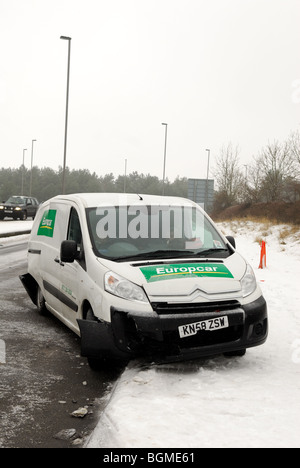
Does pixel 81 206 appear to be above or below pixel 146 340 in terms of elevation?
above

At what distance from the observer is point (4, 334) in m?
6.25

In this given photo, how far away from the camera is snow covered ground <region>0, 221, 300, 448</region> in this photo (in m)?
3.25

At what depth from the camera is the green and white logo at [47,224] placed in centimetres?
679

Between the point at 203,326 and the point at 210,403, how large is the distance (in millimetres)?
742

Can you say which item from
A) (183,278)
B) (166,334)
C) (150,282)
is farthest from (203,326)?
(150,282)

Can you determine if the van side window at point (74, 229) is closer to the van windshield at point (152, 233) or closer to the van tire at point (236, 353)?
the van windshield at point (152, 233)

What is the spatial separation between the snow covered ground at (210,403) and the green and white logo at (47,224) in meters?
2.59

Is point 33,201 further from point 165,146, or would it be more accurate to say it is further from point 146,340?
point 146,340

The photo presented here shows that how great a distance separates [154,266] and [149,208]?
4.24 ft

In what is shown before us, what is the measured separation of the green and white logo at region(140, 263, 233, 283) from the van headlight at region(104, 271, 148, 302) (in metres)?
0.14

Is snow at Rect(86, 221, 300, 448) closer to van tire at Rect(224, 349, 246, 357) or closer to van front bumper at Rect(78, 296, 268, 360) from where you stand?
van tire at Rect(224, 349, 246, 357)

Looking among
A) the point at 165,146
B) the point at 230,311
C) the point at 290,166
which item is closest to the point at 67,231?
the point at 230,311

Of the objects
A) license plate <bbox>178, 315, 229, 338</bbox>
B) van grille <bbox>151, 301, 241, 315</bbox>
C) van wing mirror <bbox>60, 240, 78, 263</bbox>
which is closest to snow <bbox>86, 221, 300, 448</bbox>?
license plate <bbox>178, 315, 229, 338</bbox>

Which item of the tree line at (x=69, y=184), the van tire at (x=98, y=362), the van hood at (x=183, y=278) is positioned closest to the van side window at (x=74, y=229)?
the van hood at (x=183, y=278)
